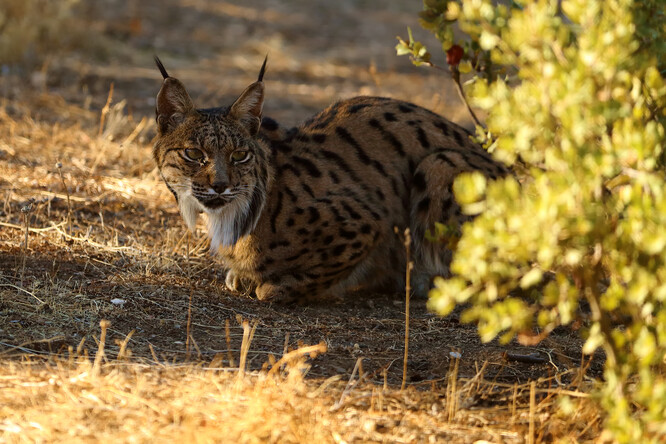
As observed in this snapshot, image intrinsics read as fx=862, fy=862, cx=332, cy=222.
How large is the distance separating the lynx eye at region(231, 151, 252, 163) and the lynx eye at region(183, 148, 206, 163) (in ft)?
0.55

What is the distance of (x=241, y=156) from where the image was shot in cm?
487

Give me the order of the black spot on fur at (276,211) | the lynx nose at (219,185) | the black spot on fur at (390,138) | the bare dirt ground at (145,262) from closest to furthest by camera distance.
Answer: the bare dirt ground at (145,262), the lynx nose at (219,185), the black spot on fur at (276,211), the black spot on fur at (390,138)

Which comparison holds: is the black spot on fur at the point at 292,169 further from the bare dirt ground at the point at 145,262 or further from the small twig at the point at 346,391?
the small twig at the point at 346,391

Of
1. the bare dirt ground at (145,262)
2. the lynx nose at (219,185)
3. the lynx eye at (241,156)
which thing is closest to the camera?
the bare dirt ground at (145,262)

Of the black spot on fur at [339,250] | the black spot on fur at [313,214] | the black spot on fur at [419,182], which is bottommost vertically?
the black spot on fur at [339,250]

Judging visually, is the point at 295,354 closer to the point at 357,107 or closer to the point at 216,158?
the point at 216,158

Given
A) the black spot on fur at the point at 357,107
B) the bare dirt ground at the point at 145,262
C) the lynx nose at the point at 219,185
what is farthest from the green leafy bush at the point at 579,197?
the black spot on fur at the point at 357,107

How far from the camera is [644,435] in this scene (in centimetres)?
280

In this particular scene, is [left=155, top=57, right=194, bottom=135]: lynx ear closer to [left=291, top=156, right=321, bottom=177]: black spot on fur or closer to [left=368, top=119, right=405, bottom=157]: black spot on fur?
[left=291, top=156, right=321, bottom=177]: black spot on fur

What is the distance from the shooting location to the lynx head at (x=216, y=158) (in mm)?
4793

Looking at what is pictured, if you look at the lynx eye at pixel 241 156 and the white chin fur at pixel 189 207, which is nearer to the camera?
the lynx eye at pixel 241 156

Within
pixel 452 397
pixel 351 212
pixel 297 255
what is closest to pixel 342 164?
pixel 351 212

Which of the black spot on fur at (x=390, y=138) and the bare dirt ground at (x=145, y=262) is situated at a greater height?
the black spot on fur at (x=390, y=138)

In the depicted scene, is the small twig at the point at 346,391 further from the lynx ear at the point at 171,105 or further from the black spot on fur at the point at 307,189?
the lynx ear at the point at 171,105
